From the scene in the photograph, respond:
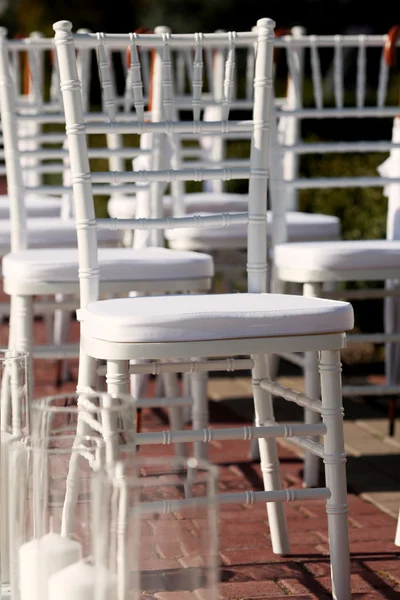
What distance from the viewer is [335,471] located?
222cm

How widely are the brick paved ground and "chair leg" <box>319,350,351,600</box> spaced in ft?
0.37

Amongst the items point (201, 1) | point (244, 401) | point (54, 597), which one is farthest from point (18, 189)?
point (201, 1)

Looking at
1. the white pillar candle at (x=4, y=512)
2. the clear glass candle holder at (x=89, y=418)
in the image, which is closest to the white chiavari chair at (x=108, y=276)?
the white pillar candle at (x=4, y=512)

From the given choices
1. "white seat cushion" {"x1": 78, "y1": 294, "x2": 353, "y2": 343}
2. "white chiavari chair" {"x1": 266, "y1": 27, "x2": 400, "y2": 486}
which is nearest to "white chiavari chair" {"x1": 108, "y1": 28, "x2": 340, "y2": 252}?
"white chiavari chair" {"x1": 266, "y1": 27, "x2": 400, "y2": 486}

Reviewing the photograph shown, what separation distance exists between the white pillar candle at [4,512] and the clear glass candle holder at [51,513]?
0.21 ft

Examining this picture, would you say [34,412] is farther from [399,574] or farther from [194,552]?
[399,574]

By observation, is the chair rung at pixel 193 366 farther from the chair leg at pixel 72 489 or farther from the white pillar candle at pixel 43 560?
the white pillar candle at pixel 43 560

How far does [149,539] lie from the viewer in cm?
139

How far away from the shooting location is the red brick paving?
2.35 metres

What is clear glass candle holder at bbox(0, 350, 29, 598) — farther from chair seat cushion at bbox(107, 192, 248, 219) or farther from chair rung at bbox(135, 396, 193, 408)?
chair seat cushion at bbox(107, 192, 248, 219)

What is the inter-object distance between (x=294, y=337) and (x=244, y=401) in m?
2.17

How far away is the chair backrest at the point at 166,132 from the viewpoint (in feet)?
7.69

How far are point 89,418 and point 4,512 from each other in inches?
11.5

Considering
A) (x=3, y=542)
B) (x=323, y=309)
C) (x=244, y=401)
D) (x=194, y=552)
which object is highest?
(x=323, y=309)
